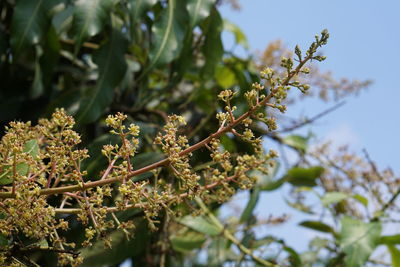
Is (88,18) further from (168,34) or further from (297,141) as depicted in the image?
(297,141)

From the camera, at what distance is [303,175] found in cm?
246

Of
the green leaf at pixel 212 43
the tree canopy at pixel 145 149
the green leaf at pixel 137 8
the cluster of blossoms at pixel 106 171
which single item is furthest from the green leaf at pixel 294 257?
the cluster of blossoms at pixel 106 171

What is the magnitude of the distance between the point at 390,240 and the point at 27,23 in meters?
1.39

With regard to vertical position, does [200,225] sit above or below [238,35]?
below

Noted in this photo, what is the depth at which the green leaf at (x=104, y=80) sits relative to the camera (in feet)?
5.82

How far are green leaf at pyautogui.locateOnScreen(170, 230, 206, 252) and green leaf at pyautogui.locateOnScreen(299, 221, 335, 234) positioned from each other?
446 mm

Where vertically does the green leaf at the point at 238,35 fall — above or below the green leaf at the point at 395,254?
above

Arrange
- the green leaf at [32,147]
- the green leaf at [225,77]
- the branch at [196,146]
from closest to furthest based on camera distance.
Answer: the branch at [196,146], the green leaf at [32,147], the green leaf at [225,77]

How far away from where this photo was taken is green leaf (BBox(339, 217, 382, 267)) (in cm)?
185

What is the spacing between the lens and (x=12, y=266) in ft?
3.28

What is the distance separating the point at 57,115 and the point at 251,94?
340mm

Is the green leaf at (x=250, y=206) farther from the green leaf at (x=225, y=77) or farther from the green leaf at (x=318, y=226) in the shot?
the green leaf at (x=225, y=77)

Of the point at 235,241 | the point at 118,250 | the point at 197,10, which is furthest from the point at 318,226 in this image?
the point at 197,10

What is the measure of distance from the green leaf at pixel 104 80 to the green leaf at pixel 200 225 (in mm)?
501
